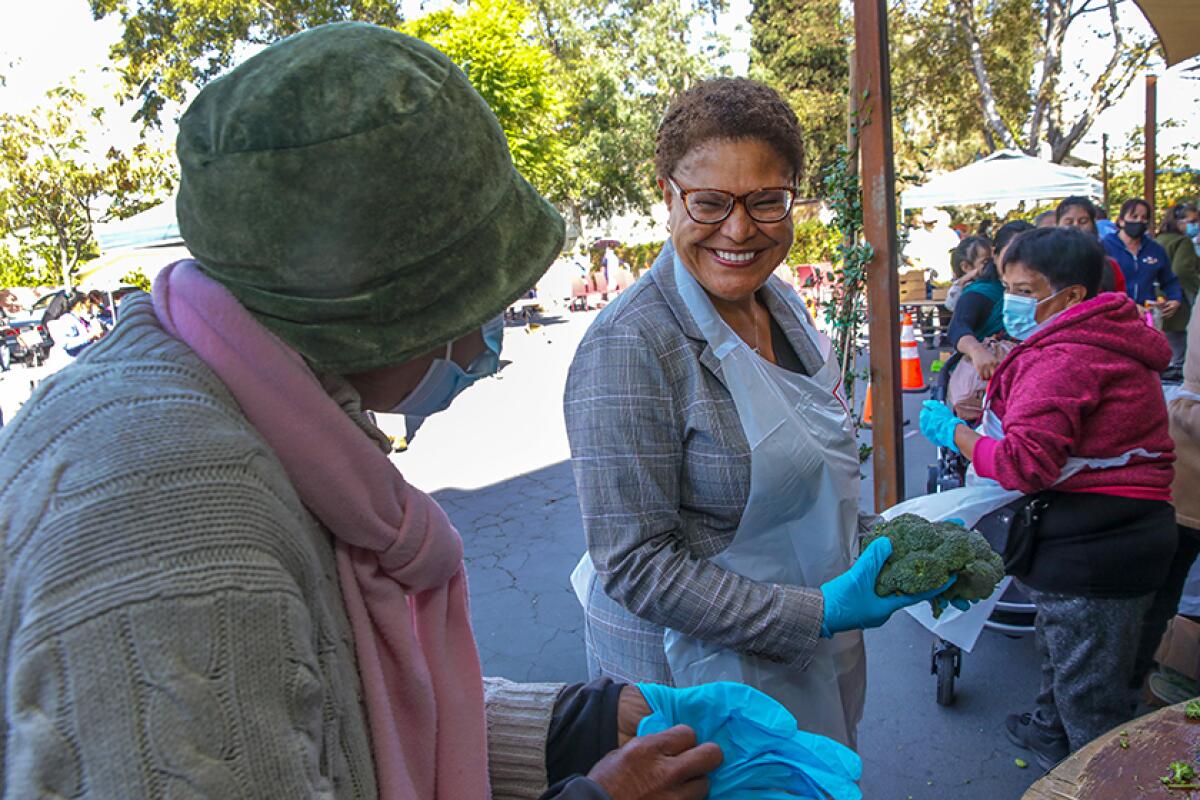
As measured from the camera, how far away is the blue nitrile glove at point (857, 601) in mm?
1783

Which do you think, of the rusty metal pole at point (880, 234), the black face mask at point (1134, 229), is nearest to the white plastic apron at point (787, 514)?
the rusty metal pole at point (880, 234)

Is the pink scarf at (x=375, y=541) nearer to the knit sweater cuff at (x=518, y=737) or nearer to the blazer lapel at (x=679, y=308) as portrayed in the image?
the knit sweater cuff at (x=518, y=737)

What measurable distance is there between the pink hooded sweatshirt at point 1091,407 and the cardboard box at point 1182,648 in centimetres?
101

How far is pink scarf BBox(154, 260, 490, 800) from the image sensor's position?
32.9 inches

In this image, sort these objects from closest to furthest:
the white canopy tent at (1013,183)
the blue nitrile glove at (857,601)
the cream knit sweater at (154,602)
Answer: the cream knit sweater at (154,602), the blue nitrile glove at (857,601), the white canopy tent at (1013,183)

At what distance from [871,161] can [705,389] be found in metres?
2.70

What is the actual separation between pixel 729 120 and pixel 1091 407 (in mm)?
1577

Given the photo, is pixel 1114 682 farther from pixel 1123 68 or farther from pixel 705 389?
pixel 1123 68

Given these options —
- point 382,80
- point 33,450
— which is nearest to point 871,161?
point 382,80

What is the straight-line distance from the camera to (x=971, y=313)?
4.67 metres

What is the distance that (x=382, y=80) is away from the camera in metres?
0.87

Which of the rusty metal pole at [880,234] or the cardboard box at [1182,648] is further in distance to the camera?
the rusty metal pole at [880,234]

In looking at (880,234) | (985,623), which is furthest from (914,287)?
(985,623)

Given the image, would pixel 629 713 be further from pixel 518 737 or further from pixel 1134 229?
pixel 1134 229
